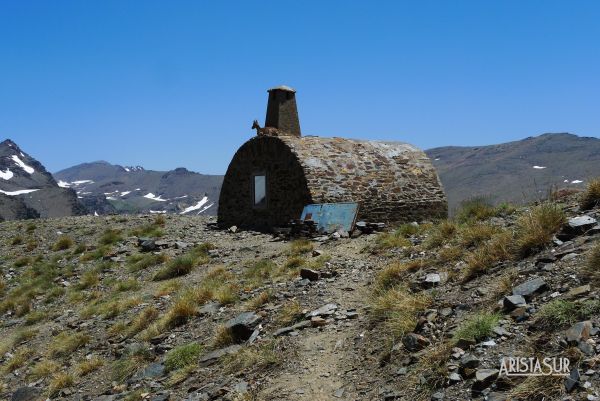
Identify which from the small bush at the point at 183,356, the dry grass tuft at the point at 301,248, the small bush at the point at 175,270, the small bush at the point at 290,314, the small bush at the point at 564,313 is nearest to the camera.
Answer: the small bush at the point at 564,313

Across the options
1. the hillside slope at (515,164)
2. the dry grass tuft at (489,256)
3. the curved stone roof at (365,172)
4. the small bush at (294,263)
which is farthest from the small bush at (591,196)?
the hillside slope at (515,164)

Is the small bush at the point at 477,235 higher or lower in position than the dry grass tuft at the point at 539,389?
higher

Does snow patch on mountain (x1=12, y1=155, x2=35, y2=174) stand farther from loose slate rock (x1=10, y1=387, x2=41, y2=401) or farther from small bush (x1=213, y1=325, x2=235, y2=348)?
small bush (x1=213, y1=325, x2=235, y2=348)

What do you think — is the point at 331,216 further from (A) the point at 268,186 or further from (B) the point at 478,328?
(B) the point at 478,328

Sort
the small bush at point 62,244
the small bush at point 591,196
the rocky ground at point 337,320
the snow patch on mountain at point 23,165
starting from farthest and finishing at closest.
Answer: the snow patch on mountain at point 23,165 → the small bush at point 62,244 → the small bush at point 591,196 → the rocky ground at point 337,320

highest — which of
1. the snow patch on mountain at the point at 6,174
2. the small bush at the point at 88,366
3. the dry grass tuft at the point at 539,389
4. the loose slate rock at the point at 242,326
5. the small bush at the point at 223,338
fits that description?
the snow patch on mountain at the point at 6,174

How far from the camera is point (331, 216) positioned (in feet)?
58.2

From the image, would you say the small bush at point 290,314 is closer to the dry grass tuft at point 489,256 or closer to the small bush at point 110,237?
the dry grass tuft at point 489,256

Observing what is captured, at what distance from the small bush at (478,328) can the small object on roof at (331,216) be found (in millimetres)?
10566

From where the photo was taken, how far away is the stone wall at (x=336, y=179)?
19562 millimetres

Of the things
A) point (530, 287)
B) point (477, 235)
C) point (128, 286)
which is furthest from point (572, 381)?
point (128, 286)

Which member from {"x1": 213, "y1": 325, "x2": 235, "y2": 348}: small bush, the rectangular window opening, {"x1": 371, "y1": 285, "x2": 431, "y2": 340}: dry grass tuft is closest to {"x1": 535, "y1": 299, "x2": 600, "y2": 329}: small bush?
{"x1": 371, "y1": 285, "x2": 431, "y2": 340}: dry grass tuft

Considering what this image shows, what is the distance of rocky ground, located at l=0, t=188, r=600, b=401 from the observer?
5824mm

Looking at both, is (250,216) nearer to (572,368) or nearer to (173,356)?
(173,356)
